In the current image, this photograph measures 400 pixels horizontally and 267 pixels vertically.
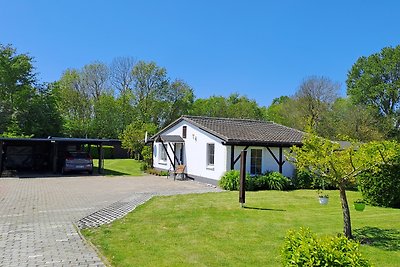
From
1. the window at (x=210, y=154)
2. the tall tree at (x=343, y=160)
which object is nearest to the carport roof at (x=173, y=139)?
the window at (x=210, y=154)

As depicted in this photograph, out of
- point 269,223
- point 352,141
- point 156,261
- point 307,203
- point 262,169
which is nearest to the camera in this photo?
point 156,261

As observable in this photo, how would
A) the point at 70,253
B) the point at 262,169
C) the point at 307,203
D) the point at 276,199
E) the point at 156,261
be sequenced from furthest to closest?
the point at 262,169
the point at 276,199
the point at 307,203
the point at 70,253
the point at 156,261

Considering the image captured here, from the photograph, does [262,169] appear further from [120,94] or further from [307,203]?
[120,94]

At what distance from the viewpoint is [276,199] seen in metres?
13.7

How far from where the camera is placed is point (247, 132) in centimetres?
2027

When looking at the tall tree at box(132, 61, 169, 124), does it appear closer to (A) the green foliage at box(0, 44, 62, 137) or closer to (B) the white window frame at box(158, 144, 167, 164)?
(A) the green foliage at box(0, 44, 62, 137)

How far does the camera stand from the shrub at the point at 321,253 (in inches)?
137

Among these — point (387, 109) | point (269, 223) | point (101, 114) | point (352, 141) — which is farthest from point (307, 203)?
point (101, 114)

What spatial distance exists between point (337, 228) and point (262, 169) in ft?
32.8

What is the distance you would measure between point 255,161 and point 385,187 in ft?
23.7

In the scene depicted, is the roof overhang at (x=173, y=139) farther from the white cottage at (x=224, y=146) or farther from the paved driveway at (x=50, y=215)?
the paved driveway at (x=50, y=215)

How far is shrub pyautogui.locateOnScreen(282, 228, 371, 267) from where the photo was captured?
3.49 metres

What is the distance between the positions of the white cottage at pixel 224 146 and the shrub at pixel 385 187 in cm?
626

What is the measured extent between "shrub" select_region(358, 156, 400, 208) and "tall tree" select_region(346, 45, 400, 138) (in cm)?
2800
